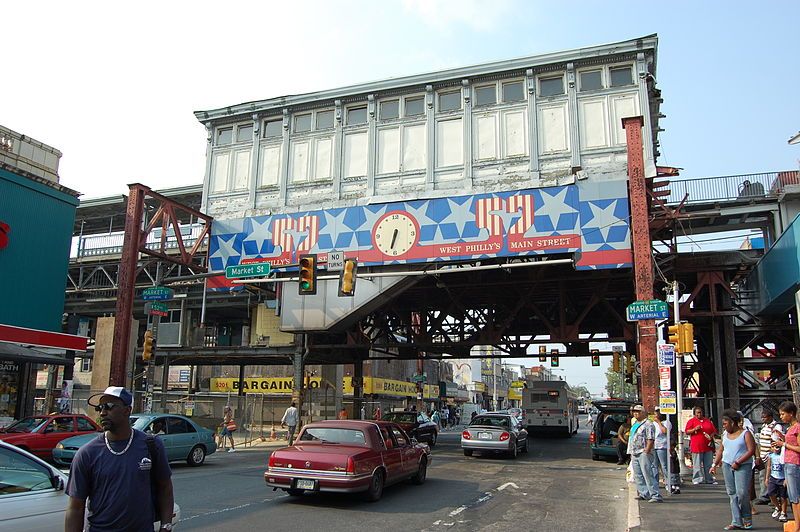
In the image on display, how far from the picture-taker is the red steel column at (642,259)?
1834 cm

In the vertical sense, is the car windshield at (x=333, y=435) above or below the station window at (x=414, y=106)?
below

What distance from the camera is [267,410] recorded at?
1732 inches

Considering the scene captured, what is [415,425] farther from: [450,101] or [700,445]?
[450,101]

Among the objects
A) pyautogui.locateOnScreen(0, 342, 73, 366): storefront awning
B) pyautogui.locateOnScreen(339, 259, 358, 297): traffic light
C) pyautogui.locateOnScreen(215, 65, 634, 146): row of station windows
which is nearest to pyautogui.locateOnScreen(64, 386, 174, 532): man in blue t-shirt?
pyautogui.locateOnScreen(339, 259, 358, 297): traffic light

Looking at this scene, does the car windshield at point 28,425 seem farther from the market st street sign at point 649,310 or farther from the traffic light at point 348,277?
the market st street sign at point 649,310

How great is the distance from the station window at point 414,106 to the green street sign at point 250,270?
1041cm

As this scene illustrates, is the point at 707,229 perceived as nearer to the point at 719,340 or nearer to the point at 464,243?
the point at 719,340

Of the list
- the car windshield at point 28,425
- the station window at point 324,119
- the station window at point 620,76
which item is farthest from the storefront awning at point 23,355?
the station window at point 620,76

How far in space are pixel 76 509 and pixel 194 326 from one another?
3697 centimetres

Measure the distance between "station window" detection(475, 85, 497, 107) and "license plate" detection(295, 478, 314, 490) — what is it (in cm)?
2016

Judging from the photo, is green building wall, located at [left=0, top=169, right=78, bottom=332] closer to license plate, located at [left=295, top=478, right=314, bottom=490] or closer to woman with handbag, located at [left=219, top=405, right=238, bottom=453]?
woman with handbag, located at [left=219, top=405, right=238, bottom=453]

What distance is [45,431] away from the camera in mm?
16359

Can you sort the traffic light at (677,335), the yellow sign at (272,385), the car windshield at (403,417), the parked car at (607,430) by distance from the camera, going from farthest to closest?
the yellow sign at (272,385), the car windshield at (403,417), the parked car at (607,430), the traffic light at (677,335)

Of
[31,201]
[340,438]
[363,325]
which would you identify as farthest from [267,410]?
[340,438]
